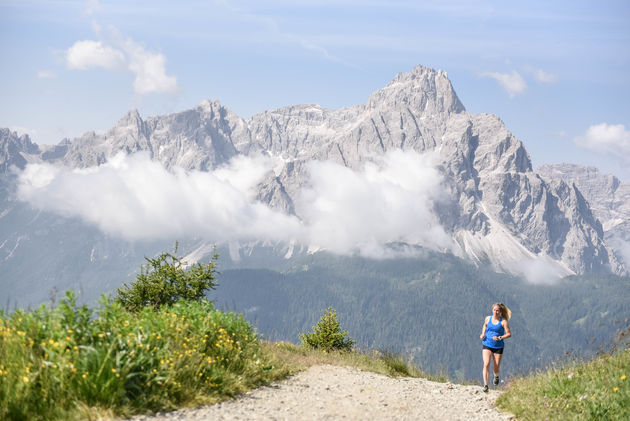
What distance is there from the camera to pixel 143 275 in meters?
25.2

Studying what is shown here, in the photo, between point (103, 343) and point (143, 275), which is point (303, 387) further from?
point (143, 275)

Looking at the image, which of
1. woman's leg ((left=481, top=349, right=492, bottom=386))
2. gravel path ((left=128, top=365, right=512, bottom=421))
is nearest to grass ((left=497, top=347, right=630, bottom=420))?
gravel path ((left=128, top=365, right=512, bottom=421))

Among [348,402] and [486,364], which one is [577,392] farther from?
[348,402]

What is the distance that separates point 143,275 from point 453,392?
16294 millimetres

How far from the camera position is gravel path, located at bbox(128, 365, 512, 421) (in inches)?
407

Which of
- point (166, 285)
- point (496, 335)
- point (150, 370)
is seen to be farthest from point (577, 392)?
point (166, 285)

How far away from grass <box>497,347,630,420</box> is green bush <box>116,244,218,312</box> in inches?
609

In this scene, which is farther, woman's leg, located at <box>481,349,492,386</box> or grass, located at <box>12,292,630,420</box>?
woman's leg, located at <box>481,349,492,386</box>

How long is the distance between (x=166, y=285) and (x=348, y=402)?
15.1m

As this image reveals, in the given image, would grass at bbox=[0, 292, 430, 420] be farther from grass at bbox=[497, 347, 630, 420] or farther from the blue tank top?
the blue tank top

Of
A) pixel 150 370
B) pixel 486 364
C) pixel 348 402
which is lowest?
pixel 348 402

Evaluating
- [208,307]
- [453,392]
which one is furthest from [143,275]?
[453,392]

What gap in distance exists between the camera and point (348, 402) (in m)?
12.2

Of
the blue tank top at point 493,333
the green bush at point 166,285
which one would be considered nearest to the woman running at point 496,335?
the blue tank top at point 493,333
